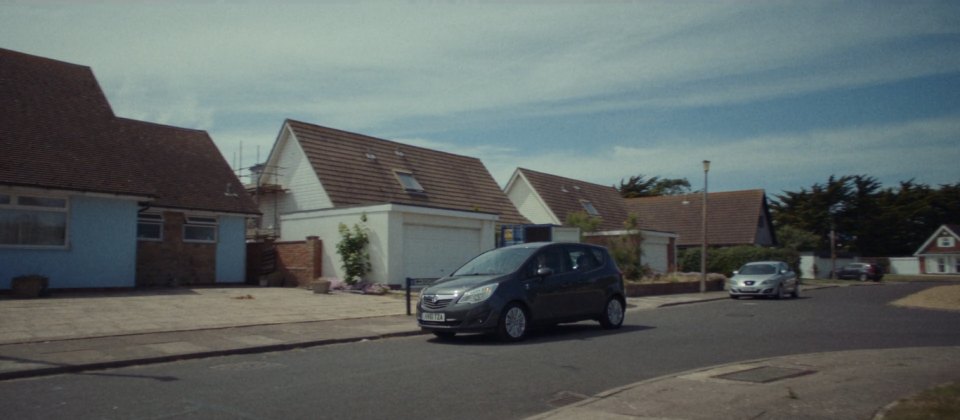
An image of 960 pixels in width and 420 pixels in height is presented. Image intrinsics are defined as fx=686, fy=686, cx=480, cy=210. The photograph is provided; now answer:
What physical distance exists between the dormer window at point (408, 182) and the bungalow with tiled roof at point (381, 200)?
61 mm

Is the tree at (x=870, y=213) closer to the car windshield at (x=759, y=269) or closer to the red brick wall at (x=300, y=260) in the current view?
the car windshield at (x=759, y=269)

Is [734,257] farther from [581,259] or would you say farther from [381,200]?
[581,259]

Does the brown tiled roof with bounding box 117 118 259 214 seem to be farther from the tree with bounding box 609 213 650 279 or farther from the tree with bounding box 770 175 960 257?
the tree with bounding box 770 175 960 257

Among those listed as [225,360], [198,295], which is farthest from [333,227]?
[225,360]

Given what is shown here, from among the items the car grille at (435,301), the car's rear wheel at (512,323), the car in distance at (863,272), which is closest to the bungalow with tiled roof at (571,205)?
the car in distance at (863,272)

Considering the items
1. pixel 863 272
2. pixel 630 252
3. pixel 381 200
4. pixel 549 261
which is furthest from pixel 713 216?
pixel 549 261

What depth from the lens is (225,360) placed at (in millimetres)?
9773

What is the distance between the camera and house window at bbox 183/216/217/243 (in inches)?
914

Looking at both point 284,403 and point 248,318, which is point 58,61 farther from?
point 284,403

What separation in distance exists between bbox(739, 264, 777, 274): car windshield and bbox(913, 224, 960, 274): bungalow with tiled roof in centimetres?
5203

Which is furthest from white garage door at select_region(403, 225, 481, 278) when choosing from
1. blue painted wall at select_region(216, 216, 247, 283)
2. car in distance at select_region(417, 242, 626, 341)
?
car in distance at select_region(417, 242, 626, 341)

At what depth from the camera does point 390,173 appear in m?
29.5

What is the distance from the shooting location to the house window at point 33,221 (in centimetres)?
1777

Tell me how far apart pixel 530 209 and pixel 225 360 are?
30421mm
